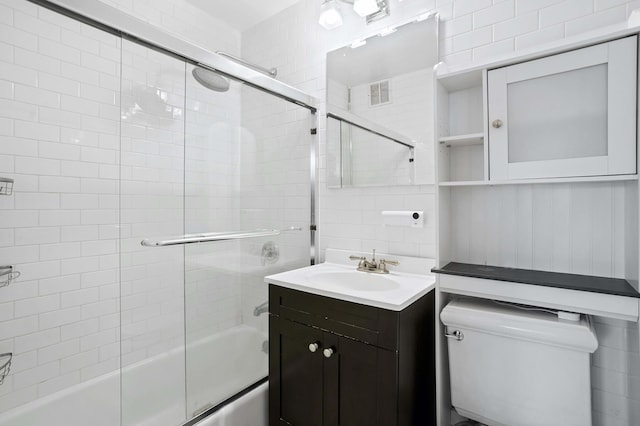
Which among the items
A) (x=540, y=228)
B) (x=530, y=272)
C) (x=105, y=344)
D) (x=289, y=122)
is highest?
(x=289, y=122)

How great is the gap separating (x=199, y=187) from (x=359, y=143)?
1.04 meters

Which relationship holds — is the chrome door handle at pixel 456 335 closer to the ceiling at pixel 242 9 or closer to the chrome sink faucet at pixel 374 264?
Answer: the chrome sink faucet at pixel 374 264

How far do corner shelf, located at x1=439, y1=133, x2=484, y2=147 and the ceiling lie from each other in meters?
1.71

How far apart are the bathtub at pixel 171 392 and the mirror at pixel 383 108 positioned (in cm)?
122

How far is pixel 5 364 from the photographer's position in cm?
151

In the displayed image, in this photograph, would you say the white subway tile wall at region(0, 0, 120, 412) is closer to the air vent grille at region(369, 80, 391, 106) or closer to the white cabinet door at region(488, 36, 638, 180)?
the air vent grille at region(369, 80, 391, 106)

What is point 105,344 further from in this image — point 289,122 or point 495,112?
point 495,112

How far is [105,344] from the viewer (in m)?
1.85

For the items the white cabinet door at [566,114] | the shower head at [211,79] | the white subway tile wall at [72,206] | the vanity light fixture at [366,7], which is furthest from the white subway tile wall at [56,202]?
the white cabinet door at [566,114]

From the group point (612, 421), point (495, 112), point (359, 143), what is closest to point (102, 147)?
point (359, 143)

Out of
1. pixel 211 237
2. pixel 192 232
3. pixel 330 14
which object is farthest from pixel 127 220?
pixel 330 14

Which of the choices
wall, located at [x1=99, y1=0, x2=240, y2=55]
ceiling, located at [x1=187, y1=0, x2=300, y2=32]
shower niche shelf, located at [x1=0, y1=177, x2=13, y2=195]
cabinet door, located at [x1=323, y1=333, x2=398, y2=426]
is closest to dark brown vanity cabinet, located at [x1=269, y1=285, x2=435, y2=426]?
cabinet door, located at [x1=323, y1=333, x2=398, y2=426]

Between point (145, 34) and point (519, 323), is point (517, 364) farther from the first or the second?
point (145, 34)

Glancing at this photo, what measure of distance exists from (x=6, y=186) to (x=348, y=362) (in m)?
1.80
